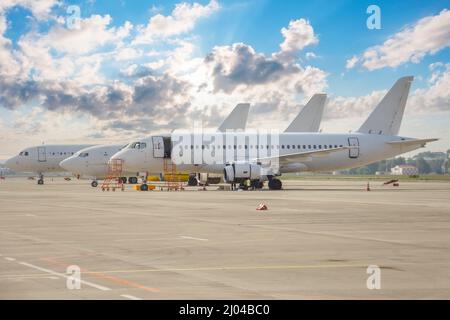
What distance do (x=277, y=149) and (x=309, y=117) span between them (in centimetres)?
Result: 2323

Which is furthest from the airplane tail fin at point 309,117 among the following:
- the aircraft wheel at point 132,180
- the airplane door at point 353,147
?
the airplane door at point 353,147

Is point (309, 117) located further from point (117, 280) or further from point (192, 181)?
point (117, 280)

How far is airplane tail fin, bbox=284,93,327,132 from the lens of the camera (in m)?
81.5

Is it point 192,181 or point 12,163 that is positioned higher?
point 12,163

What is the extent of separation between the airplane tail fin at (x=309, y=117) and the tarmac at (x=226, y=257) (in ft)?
188

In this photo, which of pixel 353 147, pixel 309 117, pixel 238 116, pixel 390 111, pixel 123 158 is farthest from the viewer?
pixel 238 116

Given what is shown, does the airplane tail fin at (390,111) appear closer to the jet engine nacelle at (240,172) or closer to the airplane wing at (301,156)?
the airplane wing at (301,156)

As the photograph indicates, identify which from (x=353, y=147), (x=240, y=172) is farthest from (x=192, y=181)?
(x=353, y=147)

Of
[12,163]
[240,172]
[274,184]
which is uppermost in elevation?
[12,163]

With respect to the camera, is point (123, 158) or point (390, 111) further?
point (390, 111)

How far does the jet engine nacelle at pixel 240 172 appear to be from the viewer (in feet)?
171

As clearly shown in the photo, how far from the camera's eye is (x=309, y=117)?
81.7m

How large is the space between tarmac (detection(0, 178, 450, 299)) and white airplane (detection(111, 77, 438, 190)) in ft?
101
